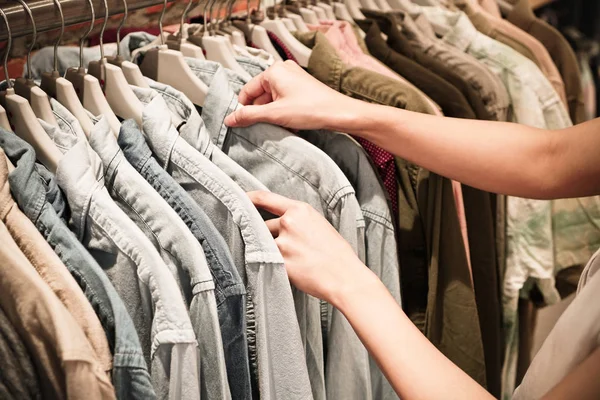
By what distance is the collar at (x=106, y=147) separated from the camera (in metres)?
0.75

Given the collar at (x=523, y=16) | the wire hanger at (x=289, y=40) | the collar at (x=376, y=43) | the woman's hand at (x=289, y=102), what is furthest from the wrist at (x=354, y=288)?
the collar at (x=523, y=16)

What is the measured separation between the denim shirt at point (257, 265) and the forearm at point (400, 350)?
0.24 ft

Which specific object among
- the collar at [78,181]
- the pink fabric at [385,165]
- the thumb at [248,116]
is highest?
the thumb at [248,116]

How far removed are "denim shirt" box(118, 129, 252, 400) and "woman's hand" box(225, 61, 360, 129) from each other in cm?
15

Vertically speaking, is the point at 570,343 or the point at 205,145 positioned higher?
the point at 205,145

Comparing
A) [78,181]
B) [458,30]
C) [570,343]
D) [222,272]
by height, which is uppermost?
[458,30]

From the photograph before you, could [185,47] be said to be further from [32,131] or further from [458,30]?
[458,30]

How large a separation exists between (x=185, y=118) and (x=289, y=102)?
14cm

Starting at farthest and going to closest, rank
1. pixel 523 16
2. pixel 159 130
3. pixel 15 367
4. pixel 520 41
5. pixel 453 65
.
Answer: pixel 523 16 → pixel 520 41 → pixel 453 65 → pixel 159 130 → pixel 15 367

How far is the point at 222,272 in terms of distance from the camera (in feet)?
2.35

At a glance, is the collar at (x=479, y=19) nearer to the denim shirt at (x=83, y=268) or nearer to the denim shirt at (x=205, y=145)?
the denim shirt at (x=205, y=145)

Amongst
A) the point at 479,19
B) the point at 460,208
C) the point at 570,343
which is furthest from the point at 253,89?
the point at 479,19

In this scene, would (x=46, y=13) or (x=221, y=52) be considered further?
(x=221, y=52)

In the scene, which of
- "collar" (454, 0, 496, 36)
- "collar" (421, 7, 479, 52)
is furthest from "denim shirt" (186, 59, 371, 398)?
"collar" (454, 0, 496, 36)
